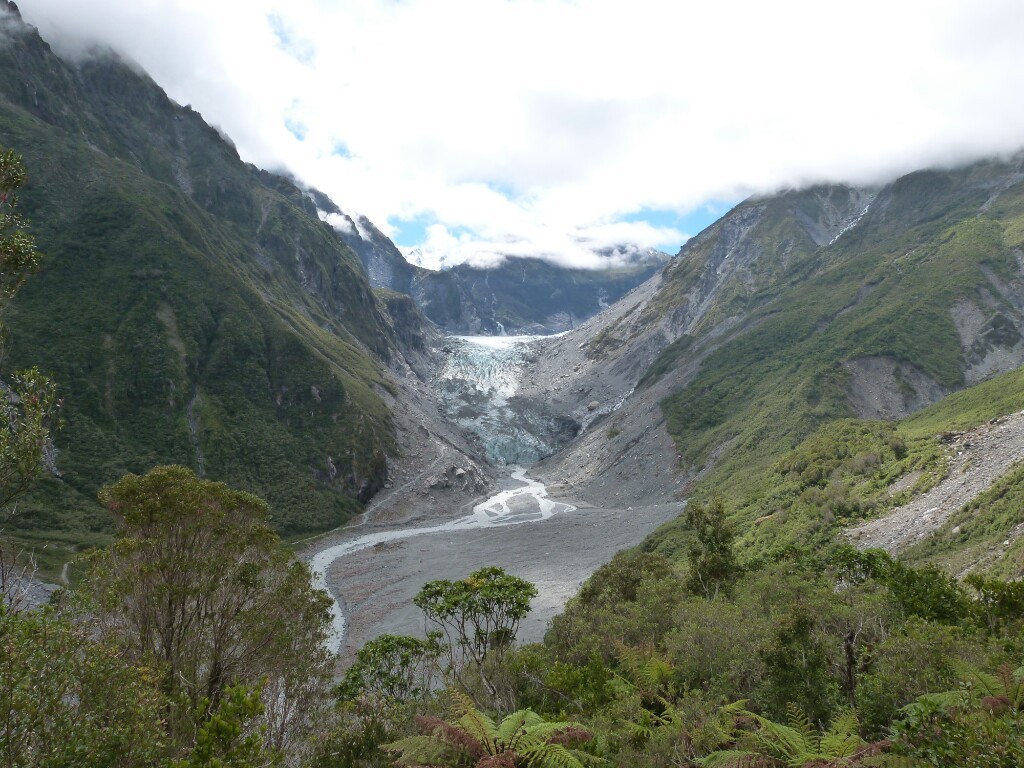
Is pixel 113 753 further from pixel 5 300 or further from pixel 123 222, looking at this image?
pixel 123 222

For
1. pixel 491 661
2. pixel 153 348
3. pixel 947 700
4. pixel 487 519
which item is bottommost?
pixel 487 519

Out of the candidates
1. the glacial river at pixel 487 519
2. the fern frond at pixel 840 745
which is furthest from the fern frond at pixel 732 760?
the glacial river at pixel 487 519

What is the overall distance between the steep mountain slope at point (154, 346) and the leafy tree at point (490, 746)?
253 feet

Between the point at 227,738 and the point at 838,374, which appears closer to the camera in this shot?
the point at 227,738

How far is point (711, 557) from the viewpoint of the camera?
97.1 feet

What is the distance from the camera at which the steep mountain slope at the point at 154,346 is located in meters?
87.8

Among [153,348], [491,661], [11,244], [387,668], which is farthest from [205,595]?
[153,348]

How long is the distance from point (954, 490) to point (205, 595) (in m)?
41.6

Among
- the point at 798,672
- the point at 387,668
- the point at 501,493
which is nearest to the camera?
the point at 798,672

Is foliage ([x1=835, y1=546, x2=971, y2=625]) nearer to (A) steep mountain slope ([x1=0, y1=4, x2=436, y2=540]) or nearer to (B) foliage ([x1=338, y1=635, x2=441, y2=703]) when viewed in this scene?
(B) foliage ([x1=338, y1=635, x2=441, y2=703])

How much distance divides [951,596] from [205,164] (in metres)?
225

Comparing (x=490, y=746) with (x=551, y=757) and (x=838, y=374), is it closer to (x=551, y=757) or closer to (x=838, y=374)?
(x=551, y=757)

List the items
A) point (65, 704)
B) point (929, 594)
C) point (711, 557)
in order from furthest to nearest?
1. point (711, 557)
2. point (929, 594)
3. point (65, 704)

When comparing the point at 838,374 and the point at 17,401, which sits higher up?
the point at 17,401
